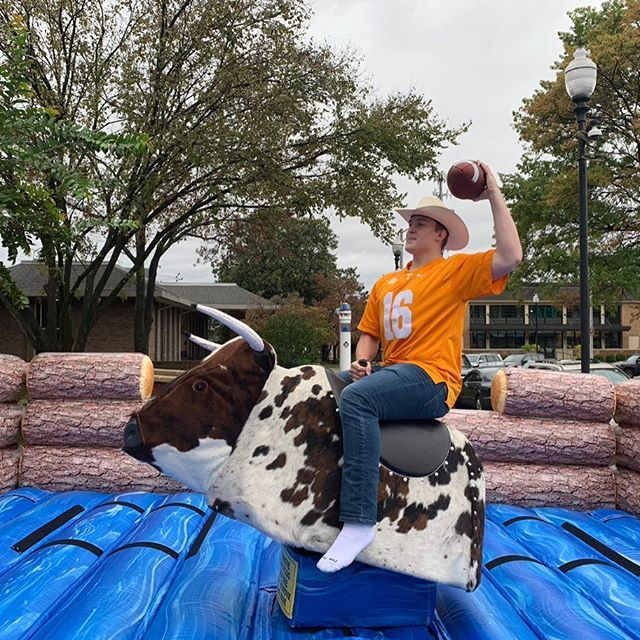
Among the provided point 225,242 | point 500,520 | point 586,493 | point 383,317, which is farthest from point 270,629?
point 225,242

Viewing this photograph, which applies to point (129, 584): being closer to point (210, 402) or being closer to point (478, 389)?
point (210, 402)

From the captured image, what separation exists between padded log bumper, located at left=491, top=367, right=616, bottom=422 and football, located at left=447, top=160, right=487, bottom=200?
2459mm

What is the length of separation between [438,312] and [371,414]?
1.96 ft

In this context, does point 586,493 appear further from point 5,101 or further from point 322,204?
point 322,204

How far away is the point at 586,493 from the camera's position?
4590 mm

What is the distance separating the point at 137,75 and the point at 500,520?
10381mm

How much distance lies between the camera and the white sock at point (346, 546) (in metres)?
2.32

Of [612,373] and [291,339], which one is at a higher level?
[291,339]

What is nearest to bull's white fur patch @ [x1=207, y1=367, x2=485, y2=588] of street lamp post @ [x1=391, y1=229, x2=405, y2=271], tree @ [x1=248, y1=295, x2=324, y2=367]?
street lamp post @ [x1=391, y1=229, x2=405, y2=271]

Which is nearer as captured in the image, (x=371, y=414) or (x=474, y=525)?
(x=371, y=414)

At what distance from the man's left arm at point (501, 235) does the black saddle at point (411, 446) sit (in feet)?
2.44

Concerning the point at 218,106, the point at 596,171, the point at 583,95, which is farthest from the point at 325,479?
the point at 596,171

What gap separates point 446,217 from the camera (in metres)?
3.00

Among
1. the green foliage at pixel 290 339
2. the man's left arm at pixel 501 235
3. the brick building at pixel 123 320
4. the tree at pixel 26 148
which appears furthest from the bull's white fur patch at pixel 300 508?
the green foliage at pixel 290 339
